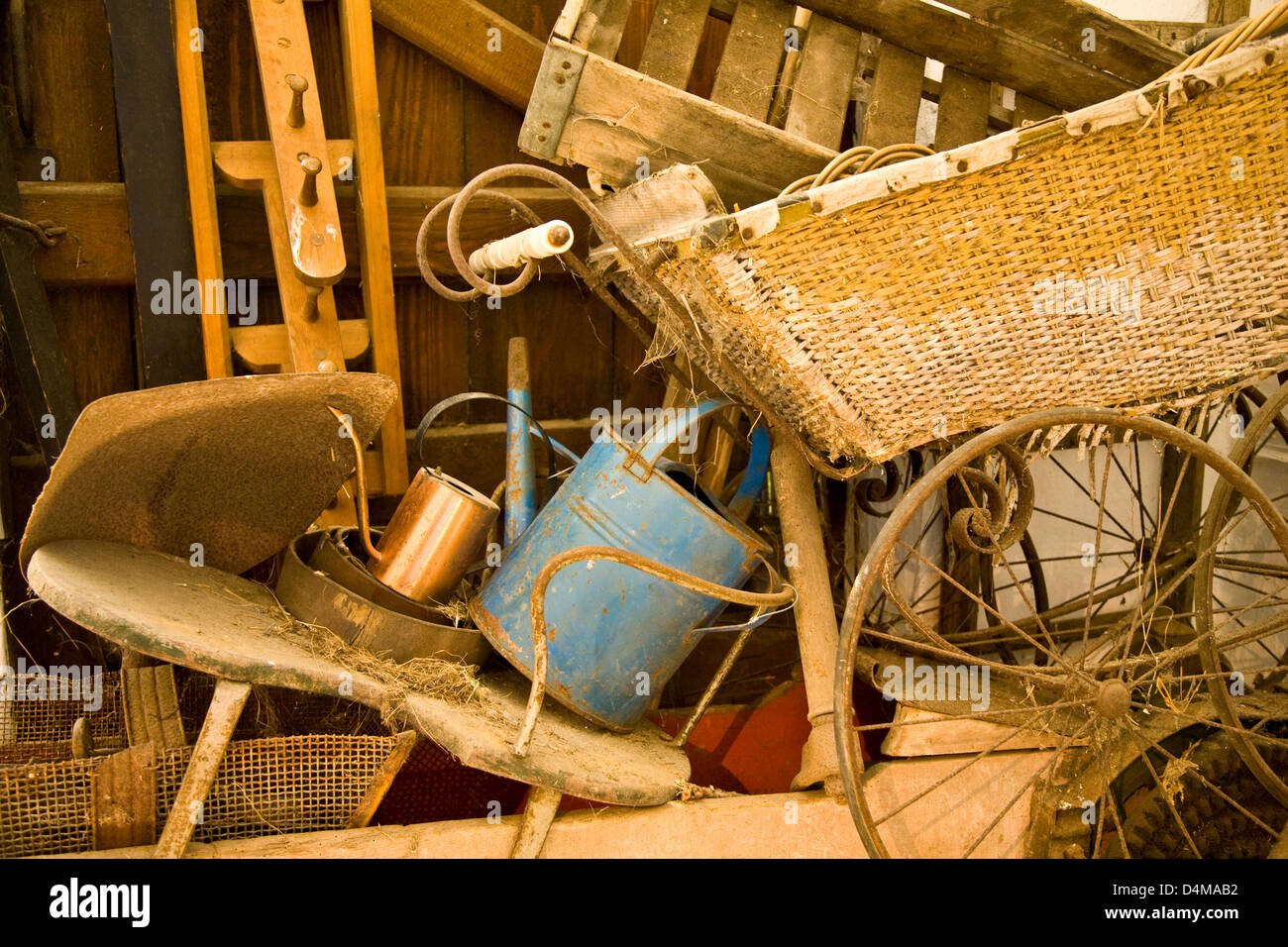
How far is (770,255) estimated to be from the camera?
1.79 m

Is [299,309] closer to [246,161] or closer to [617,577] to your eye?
[246,161]

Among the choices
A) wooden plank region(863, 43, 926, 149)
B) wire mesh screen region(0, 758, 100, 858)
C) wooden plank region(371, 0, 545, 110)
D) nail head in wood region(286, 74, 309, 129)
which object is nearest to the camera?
wire mesh screen region(0, 758, 100, 858)

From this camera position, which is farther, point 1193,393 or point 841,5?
point 841,5

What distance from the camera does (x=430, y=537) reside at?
2096mm

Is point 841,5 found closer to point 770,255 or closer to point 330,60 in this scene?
point 770,255

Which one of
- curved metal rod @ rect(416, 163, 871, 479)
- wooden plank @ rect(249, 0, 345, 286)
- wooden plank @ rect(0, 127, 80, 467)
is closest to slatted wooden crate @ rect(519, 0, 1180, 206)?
curved metal rod @ rect(416, 163, 871, 479)

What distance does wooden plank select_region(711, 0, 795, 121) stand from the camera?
7.25ft

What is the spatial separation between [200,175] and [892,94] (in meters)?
1.55

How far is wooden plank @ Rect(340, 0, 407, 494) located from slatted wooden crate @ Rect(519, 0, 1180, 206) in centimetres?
45

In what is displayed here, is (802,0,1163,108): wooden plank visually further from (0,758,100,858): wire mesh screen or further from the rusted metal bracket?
(0,758,100,858): wire mesh screen

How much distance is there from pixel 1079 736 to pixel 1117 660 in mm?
181

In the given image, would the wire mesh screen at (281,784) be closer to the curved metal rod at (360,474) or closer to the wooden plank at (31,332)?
the curved metal rod at (360,474)

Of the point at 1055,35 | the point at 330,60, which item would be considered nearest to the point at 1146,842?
the point at 1055,35

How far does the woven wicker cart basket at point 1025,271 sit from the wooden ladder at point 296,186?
2.59 feet
